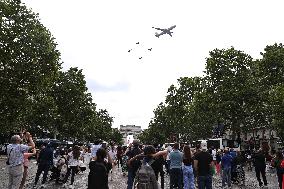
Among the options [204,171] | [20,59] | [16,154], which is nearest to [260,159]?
[204,171]

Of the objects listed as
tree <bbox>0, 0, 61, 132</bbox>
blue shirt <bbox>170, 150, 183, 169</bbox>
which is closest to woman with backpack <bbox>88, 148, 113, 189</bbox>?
blue shirt <bbox>170, 150, 183, 169</bbox>

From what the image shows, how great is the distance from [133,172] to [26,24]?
31.1m

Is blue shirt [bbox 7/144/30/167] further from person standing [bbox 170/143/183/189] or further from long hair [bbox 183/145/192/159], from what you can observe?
person standing [bbox 170/143/183/189]

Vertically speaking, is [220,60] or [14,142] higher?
[220,60]

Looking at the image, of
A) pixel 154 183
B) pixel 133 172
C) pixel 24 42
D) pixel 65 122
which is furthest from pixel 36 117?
pixel 154 183

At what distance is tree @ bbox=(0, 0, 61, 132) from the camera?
40625 millimetres

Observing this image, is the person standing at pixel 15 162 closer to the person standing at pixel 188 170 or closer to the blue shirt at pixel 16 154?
the blue shirt at pixel 16 154

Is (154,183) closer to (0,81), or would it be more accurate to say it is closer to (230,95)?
(0,81)

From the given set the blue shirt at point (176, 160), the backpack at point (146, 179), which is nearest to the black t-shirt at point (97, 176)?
the backpack at point (146, 179)

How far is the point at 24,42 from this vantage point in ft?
138

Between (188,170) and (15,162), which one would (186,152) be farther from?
(15,162)

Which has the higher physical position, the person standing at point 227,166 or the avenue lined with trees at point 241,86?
the avenue lined with trees at point 241,86

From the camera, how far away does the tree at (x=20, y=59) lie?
40.6 metres

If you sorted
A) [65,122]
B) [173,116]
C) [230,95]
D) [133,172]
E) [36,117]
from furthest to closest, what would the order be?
[173,116] < [65,122] < [36,117] < [230,95] < [133,172]
